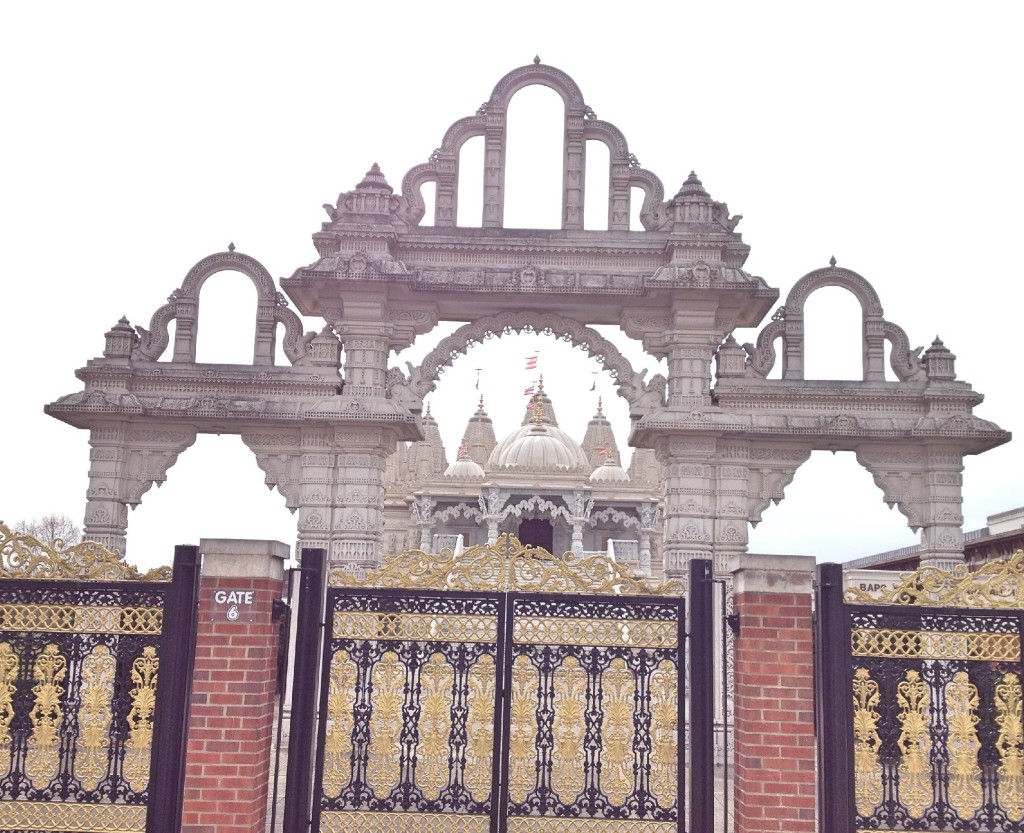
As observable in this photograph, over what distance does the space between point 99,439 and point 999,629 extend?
37.4ft

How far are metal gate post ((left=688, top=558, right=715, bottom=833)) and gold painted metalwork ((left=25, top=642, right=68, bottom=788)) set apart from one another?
4121mm

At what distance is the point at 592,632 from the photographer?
22.6 feet

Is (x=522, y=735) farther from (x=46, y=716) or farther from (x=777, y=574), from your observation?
(x=46, y=716)

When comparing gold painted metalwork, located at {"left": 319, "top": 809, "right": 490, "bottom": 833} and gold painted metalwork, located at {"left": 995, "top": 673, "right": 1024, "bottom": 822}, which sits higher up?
gold painted metalwork, located at {"left": 995, "top": 673, "right": 1024, "bottom": 822}

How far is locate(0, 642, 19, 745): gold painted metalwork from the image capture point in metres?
6.76

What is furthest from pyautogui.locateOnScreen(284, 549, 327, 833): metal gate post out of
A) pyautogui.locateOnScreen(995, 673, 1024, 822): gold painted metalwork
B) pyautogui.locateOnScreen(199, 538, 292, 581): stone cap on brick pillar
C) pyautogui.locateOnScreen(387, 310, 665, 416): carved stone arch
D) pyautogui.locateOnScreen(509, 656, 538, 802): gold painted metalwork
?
pyautogui.locateOnScreen(387, 310, 665, 416): carved stone arch

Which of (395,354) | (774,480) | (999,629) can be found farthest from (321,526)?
(999,629)

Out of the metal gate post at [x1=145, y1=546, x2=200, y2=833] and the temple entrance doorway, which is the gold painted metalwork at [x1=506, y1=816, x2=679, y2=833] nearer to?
the metal gate post at [x1=145, y1=546, x2=200, y2=833]

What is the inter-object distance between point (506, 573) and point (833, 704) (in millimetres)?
2276

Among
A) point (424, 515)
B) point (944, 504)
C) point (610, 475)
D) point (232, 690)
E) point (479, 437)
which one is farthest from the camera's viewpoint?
point (479, 437)

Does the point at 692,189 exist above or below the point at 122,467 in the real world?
above

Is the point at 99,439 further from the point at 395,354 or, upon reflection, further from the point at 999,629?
the point at 999,629

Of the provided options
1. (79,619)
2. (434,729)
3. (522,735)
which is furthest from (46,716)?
(522,735)

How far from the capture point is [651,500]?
30.9 metres
